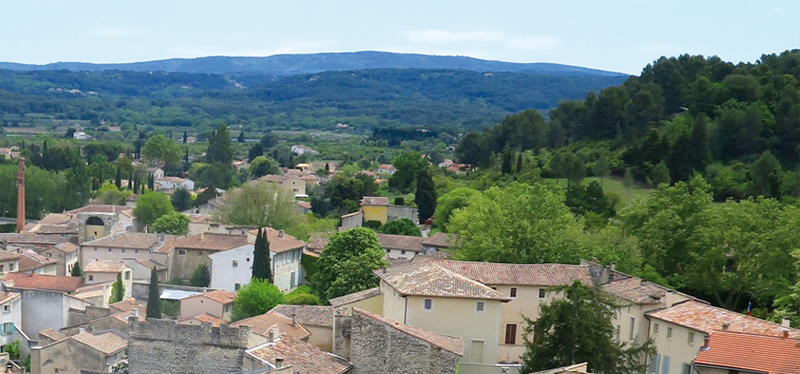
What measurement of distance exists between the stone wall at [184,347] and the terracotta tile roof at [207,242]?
3039 centimetres

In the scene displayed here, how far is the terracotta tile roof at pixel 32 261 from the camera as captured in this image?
53888 mm

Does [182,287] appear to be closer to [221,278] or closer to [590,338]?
[221,278]

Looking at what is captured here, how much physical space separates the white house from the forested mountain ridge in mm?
25506

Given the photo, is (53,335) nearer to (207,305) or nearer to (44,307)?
(44,307)

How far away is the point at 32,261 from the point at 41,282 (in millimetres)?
7765

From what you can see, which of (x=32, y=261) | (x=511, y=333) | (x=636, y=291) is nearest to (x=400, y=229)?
(x=32, y=261)

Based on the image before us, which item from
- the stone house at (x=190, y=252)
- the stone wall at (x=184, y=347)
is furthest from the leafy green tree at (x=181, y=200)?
the stone wall at (x=184, y=347)

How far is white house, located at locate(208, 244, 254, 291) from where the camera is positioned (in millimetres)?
54312

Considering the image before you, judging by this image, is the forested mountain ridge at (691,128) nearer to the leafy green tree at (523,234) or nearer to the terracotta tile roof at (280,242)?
the leafy green tree at (523,234)

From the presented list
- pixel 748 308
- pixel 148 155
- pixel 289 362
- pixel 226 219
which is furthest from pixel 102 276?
pixel 148 155

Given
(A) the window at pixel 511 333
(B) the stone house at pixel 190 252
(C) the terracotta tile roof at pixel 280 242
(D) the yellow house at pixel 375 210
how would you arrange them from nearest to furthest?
(A) the window at pixel 511 333 < (C) the terracotta tile roof at pixel 280 242 < (B) the stone house at pixel 190 252 < (D) the yellow house at pixel 375 210

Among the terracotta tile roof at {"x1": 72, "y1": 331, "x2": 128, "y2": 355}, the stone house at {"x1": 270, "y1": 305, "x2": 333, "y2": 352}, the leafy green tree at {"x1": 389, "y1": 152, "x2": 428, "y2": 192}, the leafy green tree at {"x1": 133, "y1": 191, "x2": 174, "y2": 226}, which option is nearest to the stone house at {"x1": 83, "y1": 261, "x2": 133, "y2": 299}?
the terracotta tile roof at {"x1": 72, "y1": 331, "x2": 128, "y2": 355}

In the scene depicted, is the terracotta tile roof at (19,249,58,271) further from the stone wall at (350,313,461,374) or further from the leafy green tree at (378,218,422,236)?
the stone wall at (350,313,461,374)

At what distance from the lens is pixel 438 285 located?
2680cm
